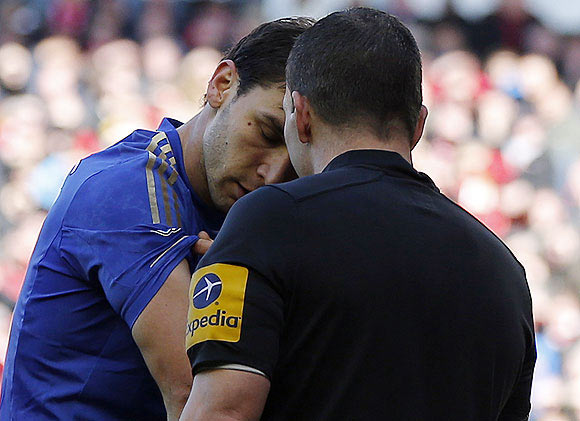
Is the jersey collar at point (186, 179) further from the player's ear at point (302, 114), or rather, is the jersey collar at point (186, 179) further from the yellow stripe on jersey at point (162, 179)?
the player's ear at point (302, 114)

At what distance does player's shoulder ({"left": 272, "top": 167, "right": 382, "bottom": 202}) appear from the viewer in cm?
130

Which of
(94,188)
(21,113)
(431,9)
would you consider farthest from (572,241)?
(94,188)

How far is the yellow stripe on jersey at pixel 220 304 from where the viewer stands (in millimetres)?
1243

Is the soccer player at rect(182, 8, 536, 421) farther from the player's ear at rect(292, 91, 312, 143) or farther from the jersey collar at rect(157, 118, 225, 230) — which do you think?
the jersey collar at rect(157, 118, 225, 230)

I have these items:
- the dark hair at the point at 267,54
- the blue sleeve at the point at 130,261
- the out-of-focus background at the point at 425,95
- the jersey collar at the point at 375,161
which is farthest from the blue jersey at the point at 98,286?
the out-of-focus background at the point at 425,95

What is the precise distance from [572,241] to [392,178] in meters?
4.43

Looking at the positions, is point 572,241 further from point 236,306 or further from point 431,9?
point 236,306

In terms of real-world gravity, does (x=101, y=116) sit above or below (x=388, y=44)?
below

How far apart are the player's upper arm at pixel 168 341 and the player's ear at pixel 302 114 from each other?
1.10 ft

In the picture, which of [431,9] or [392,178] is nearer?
[392,178]

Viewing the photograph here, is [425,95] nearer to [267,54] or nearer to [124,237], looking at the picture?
[267,54]

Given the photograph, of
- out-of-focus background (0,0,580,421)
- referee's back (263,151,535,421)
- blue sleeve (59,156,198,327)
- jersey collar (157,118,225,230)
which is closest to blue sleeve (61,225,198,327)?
blue sleeve (59,156,198,327)

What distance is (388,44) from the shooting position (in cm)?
137

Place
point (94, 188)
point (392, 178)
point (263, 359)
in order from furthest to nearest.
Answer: point (94, 188), point (392, 178), point (263, 359)
